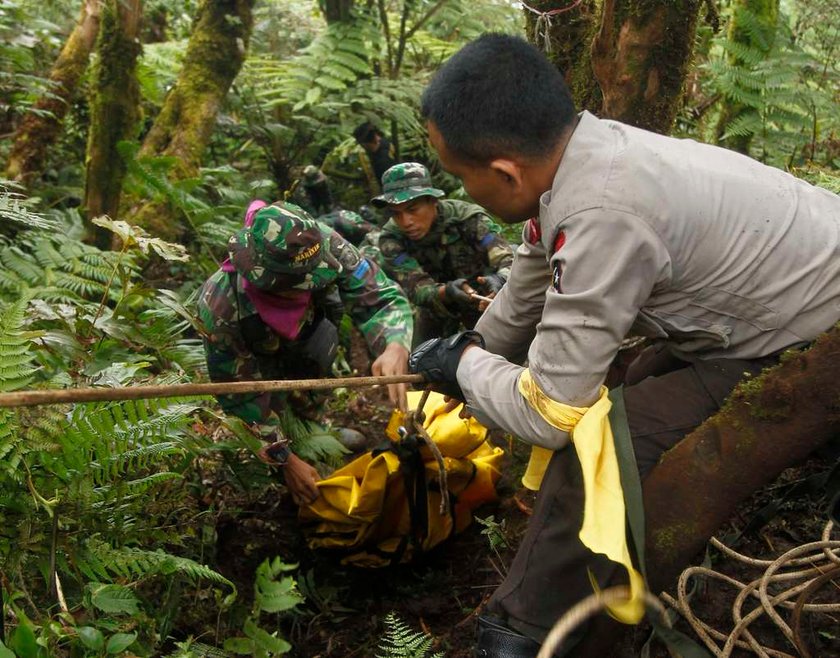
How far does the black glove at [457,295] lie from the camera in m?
5.09

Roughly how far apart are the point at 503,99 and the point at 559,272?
1.74 feet

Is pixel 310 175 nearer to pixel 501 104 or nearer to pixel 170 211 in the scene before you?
pixel 170 211

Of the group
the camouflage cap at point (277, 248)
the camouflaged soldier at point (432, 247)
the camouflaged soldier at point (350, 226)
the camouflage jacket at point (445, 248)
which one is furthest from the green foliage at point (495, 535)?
the camouflaged soldier at point (350, 226)

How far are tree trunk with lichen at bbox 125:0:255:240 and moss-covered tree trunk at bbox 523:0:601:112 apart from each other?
13.1ft

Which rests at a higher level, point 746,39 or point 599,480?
point 746,39

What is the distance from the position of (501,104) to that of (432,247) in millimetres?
3916

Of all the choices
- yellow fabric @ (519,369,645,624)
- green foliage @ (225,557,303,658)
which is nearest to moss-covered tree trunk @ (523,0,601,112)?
yellow fabric @ (519,369,645,624)

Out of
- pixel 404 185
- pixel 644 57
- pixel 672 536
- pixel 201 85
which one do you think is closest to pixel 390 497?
pixel 672 536

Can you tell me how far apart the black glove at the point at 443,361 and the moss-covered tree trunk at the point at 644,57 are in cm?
164

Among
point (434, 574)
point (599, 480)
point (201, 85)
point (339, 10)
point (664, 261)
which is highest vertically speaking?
point (339, 10)

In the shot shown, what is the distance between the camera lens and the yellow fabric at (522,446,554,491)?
8.20 ft

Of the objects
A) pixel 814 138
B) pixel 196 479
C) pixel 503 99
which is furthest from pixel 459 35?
pixel 503 99

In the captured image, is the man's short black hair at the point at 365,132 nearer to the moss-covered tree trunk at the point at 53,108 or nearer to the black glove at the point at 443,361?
the moss-covered tree trunk at the point at 53,108

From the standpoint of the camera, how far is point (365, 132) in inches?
323
